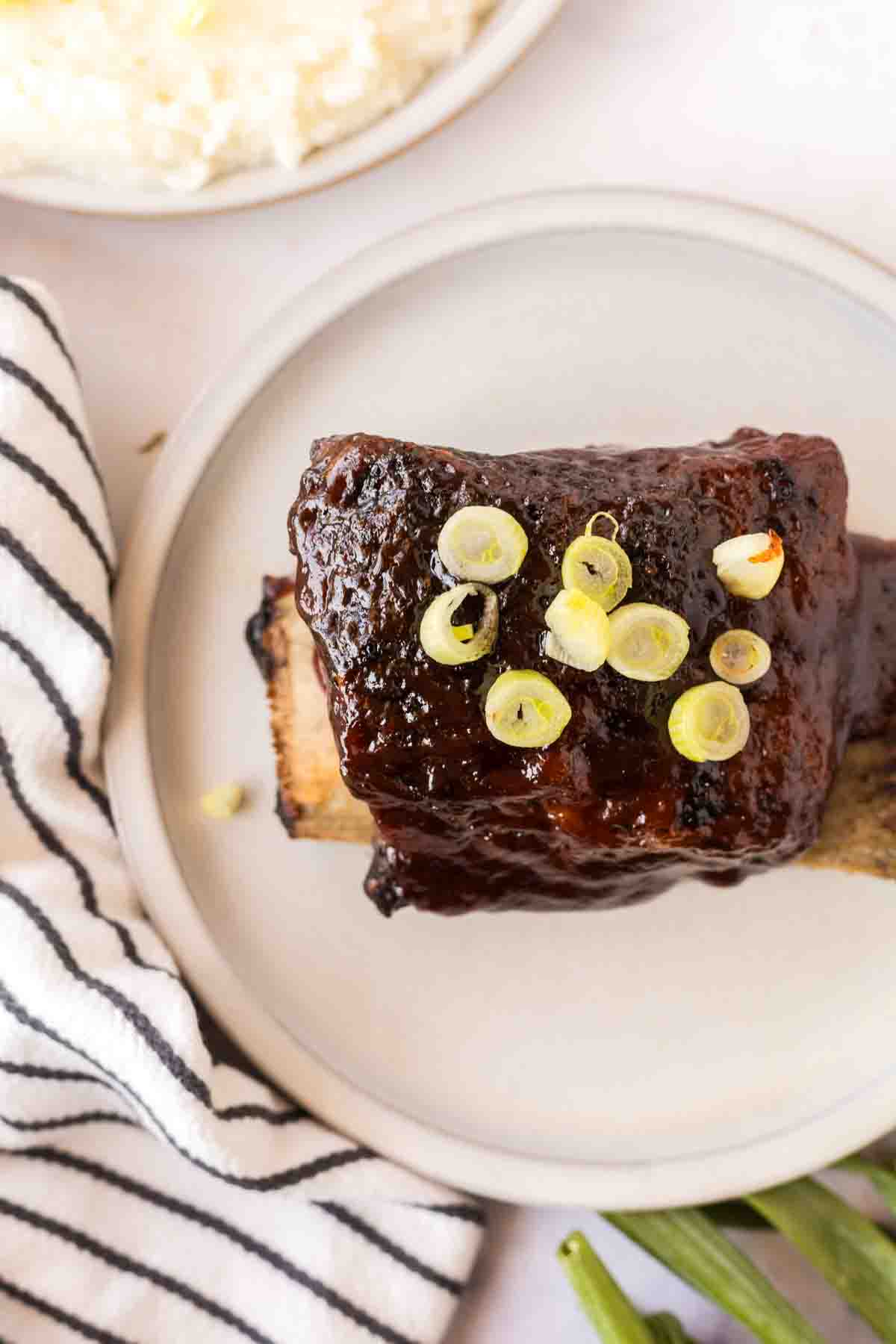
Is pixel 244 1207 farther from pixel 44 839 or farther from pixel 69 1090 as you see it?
pixel 44 839

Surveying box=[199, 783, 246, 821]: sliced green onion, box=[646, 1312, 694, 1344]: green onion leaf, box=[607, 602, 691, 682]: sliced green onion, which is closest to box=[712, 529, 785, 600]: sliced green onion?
box=[607, 602, 691, 682]: sliced green onion

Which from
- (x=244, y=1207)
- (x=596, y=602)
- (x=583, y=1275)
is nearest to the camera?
(x=596, y=602)

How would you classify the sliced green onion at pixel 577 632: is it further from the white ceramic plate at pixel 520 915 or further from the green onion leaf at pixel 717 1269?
the green onion leaf at pixel 717 1269

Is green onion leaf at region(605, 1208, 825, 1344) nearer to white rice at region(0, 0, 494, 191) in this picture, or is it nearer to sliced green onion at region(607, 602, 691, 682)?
sliced green onion at region(607, 602, 691, 682)

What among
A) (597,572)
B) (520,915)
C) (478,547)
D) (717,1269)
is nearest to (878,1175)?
(717,1269)

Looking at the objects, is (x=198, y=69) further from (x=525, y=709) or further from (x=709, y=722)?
(x=709, y=722)

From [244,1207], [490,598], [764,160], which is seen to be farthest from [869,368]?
[244,1207]

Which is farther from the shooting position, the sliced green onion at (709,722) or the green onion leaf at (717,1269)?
the green onion leaf at (717,1269)

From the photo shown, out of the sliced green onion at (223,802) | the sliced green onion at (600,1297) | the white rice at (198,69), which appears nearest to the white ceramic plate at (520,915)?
the sliced green onion at (223,802)
